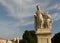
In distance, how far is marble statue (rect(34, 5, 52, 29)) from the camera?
17828 mm

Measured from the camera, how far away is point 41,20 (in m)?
17.9

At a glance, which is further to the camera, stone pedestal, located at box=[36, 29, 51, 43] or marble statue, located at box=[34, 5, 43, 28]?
marble statue, located at box=[34, 5, 43, 28]

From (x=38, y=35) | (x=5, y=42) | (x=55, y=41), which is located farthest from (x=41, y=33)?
(x=5, y=42)

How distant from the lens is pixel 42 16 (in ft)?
60.0

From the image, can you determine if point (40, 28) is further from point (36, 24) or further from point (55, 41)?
point (55, 41)

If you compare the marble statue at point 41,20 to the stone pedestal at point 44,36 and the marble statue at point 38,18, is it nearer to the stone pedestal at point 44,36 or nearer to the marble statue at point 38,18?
the marble statue at point 38,18

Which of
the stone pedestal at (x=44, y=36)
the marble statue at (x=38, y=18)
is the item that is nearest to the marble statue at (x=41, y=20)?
the marble statue at (x=38, y=18)

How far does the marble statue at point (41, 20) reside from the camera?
58.5 feet

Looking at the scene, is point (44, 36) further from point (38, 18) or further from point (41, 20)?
point (38, 18)

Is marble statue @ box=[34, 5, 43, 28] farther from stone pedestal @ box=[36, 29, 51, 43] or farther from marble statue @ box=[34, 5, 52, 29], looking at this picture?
stone pedestal @ box=[36, 29, 51, 43]

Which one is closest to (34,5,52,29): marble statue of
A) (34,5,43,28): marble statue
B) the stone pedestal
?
(34,5,43,28): marble statue

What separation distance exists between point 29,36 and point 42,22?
175 ft

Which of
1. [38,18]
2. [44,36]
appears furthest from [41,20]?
[44,36]

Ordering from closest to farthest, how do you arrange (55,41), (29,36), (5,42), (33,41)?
(55,41) < (33,41) < (29,36) < (5,42)
